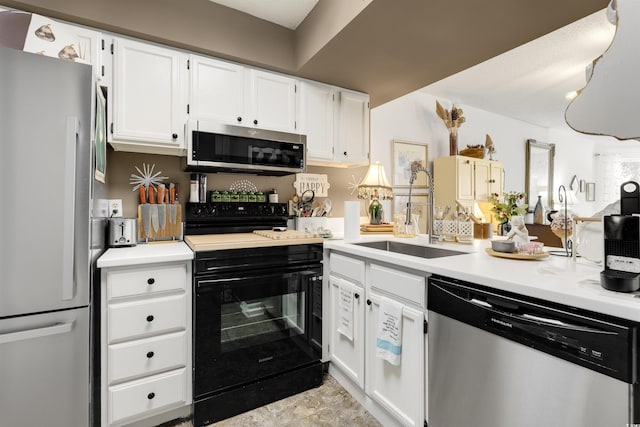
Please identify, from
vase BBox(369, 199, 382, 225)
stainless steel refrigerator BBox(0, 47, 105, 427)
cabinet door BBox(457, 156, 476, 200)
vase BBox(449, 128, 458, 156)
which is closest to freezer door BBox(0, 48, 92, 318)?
stainless steel refrigerator BBox(0, 47, 105, 427)

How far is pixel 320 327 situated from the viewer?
2.12 metres

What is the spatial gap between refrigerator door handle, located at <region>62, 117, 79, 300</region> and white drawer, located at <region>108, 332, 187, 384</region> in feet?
1.37

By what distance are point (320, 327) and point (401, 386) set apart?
0.71 meters

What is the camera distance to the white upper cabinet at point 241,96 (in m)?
2.09

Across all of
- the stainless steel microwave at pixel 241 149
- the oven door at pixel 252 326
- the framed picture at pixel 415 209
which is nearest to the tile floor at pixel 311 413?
the oven door at pixel 252 326

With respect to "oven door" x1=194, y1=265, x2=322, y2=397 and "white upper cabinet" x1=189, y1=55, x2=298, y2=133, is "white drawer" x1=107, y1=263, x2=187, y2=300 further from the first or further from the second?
"white upper cabinet" x1=189, y1=55, x2=298, y2=133

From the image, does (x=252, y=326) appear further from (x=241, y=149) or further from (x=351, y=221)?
(x=241, y=149)

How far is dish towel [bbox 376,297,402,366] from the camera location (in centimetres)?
153

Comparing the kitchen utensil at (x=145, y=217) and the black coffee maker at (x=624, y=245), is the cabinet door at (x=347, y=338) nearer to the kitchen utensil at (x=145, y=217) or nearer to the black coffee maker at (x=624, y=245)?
the black coffee maker at (x=624, y=245)

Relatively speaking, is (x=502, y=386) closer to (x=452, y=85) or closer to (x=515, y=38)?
(x=515, y=38)

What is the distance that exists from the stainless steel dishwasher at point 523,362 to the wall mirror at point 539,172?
4978 millimetres

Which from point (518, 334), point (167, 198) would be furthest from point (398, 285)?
point (167, 198)

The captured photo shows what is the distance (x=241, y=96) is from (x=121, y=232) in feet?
3.96

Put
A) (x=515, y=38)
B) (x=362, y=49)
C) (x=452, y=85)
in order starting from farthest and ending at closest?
(x=452, y=85) → (x=362, y=49) → (x=515, y=38)
